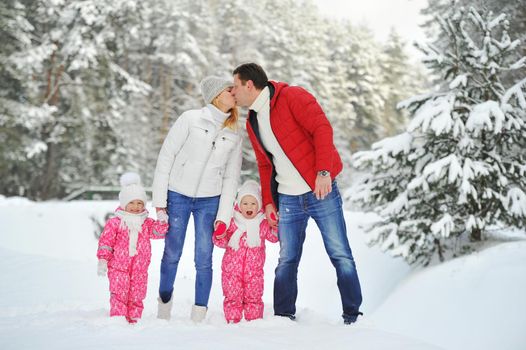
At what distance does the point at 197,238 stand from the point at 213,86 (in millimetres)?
1319

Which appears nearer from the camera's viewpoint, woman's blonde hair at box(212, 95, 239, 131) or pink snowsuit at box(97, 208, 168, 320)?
pink snowsuit at box(97, 208, 168, 320)

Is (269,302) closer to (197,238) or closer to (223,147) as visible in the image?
(197,238)

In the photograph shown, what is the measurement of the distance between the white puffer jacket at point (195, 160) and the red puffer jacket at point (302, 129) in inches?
13.8

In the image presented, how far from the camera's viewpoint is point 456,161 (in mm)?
7578

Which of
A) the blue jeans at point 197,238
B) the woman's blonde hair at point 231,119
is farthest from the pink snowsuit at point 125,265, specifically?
the woman's blonde hair at point 231,119

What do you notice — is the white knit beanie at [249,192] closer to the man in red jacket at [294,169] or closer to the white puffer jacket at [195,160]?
the white puffer jacket at [195,160]

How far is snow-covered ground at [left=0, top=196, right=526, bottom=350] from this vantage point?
310 centimetres

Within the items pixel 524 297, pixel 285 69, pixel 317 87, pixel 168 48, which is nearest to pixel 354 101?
pixel 317 87

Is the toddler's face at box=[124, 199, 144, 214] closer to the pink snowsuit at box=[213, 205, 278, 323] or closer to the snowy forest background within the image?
the pink snowsuit at box=[213, 205, 278, 323]

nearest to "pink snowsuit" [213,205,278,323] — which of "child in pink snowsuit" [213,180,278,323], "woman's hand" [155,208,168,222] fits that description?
"child in pink snowsuit" [213,180,278,323]

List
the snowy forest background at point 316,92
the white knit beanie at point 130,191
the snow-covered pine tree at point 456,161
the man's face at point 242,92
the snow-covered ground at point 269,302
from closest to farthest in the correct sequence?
the snow-covered ground at point 269,302 < the man's face at point 242,92 < the white knit beanie at point 130,191 < the snow-covered pine tree at point 456,161 < the snowy forest background at point 316,92

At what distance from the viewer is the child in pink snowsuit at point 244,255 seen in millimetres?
4137

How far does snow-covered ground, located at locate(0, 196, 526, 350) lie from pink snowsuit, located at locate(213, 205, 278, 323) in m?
0.21

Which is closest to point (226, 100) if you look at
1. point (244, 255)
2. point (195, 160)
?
point (195, 160)
